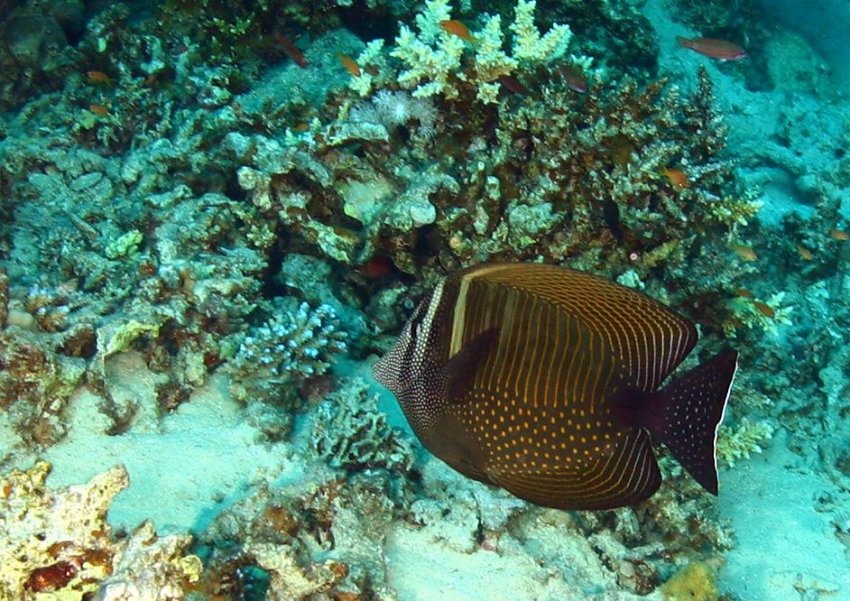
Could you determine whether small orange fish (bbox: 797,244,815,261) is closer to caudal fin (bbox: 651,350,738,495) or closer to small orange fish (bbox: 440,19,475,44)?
small orange fish (bbox: 440,19,475,44)

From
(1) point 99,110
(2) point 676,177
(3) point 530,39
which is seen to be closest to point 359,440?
(2) point 676,177

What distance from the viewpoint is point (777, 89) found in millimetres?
9742

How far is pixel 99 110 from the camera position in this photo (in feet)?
16.7

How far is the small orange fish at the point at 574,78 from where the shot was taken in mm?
4066

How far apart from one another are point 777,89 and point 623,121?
7260mm

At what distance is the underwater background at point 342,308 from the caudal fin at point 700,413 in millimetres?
1337

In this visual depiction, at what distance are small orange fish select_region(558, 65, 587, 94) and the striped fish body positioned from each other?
2.29 meters

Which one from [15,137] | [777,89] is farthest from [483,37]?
[777,89]

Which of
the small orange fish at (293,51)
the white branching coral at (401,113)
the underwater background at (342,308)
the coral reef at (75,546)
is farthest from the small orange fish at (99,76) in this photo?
the coral reef at (75,546)

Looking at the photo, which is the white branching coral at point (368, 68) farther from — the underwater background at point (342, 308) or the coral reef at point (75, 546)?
the coral reef at point (75, 546)

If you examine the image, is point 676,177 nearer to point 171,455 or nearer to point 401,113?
point 401,113

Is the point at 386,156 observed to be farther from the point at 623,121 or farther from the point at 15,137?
the point at 15,137

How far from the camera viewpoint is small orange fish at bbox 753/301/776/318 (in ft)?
13.2

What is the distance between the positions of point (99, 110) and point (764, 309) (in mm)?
4696
